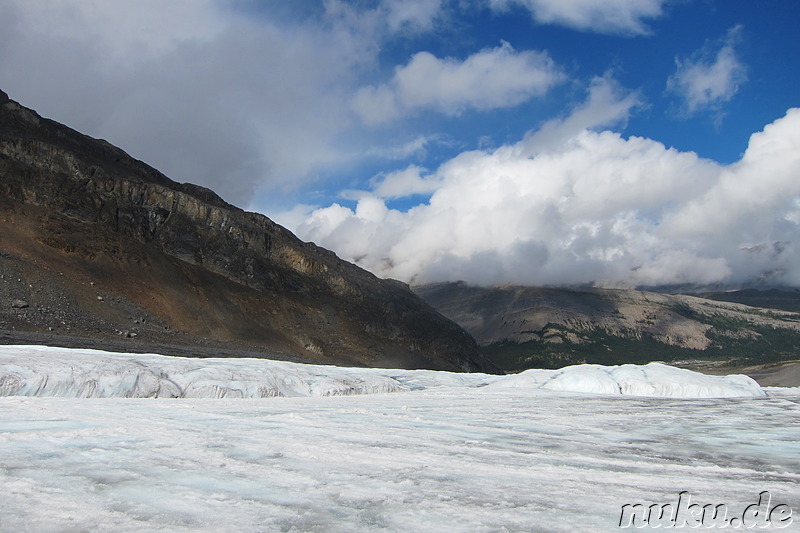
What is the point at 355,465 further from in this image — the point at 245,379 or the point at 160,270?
the point at 160,270

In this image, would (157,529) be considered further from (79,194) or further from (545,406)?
(79,194)

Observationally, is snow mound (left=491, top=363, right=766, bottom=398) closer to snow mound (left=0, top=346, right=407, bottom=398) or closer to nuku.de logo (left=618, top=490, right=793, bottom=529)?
snow mound (left=0, top=346, right=407, bottom=398)

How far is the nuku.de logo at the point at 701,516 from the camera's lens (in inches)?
218

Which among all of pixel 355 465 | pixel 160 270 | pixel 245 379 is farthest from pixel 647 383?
pixel 160 270

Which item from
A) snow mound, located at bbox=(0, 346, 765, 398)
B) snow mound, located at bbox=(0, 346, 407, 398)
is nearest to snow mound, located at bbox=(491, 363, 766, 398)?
snow mound, located at bbox=(0, 346, 765, 398)

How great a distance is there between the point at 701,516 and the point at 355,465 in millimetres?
4378

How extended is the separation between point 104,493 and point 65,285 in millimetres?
70586

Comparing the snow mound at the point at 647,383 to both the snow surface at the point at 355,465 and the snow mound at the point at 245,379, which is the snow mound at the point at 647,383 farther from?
the snow surface at the point at 355,465

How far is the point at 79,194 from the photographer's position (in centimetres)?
8588

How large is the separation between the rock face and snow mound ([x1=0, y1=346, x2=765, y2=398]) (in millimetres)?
39029

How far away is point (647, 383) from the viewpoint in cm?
2938

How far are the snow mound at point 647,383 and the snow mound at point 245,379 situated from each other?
5cm

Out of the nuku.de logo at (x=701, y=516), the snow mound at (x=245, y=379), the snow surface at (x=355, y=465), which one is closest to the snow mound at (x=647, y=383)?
the snow mound at (x=245, y=379)

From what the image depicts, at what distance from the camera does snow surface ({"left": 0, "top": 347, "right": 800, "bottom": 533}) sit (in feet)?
17.2
